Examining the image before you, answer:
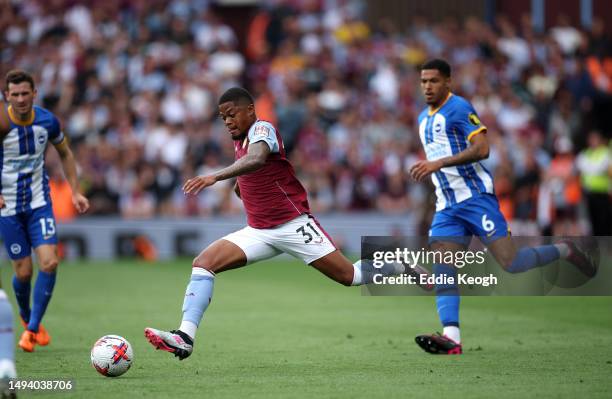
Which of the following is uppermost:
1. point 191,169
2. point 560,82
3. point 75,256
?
point 560,82

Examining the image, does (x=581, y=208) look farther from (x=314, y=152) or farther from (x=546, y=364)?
(x=546, y=364)

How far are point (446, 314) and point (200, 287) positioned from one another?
7.63ft

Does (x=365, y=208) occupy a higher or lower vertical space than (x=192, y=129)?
lower

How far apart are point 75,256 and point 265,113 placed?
5.16m

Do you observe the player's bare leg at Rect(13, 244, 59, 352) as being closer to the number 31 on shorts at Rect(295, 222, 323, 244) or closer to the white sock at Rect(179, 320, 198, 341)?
the white sock at Rect(179, 320, 198, 341)

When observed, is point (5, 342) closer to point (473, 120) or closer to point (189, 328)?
point (189, 328)

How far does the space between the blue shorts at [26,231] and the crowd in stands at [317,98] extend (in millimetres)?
10189

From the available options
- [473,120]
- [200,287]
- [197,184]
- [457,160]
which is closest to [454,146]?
[473,120]

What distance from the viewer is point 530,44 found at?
2372 centimetres

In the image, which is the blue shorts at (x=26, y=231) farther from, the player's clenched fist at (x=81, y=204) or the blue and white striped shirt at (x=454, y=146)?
the blue and white striped shirt at (x=454, y=146)

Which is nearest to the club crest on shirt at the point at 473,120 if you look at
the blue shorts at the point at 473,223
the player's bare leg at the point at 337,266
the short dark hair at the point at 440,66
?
the short dark hair at the point at 440,66

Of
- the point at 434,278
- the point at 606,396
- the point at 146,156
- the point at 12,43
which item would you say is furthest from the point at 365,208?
the point at 606,396

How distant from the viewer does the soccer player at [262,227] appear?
27.3 ft

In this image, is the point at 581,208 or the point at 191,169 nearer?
the point at 581,208
